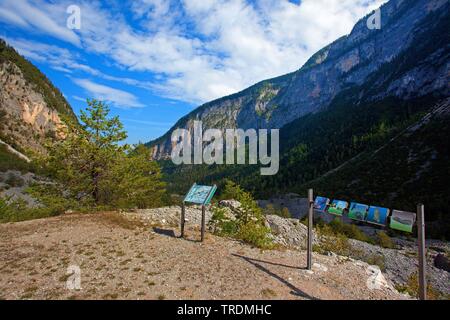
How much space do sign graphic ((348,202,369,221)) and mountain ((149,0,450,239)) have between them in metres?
37.9

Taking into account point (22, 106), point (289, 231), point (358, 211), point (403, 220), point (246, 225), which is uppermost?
point (22, 106)

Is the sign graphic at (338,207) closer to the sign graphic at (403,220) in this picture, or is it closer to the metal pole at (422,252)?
the sign graphic at (403,220)

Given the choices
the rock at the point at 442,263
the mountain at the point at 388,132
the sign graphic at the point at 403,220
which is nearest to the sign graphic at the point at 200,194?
the sign graphic at the point at 403,220

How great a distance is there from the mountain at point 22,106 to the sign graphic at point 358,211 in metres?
83.3

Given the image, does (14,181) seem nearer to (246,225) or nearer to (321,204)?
(246,225)

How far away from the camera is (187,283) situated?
7.33 m

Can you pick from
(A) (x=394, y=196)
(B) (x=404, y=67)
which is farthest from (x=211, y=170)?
(A) (x=394, y=196)

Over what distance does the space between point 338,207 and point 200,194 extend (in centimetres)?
593

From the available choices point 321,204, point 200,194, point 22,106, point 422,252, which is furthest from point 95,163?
point 22,106

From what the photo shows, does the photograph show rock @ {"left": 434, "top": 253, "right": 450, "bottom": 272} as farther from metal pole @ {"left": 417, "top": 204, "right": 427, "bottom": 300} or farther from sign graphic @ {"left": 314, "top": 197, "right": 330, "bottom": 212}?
sign graphic @ {"left": 314, "top": 197, "right": 330, "bottom": 212}

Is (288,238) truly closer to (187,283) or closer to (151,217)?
(151,217)

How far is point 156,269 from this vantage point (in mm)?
8312

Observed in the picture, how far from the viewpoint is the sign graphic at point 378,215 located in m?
6.78

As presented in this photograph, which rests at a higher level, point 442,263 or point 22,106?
point 22,106
